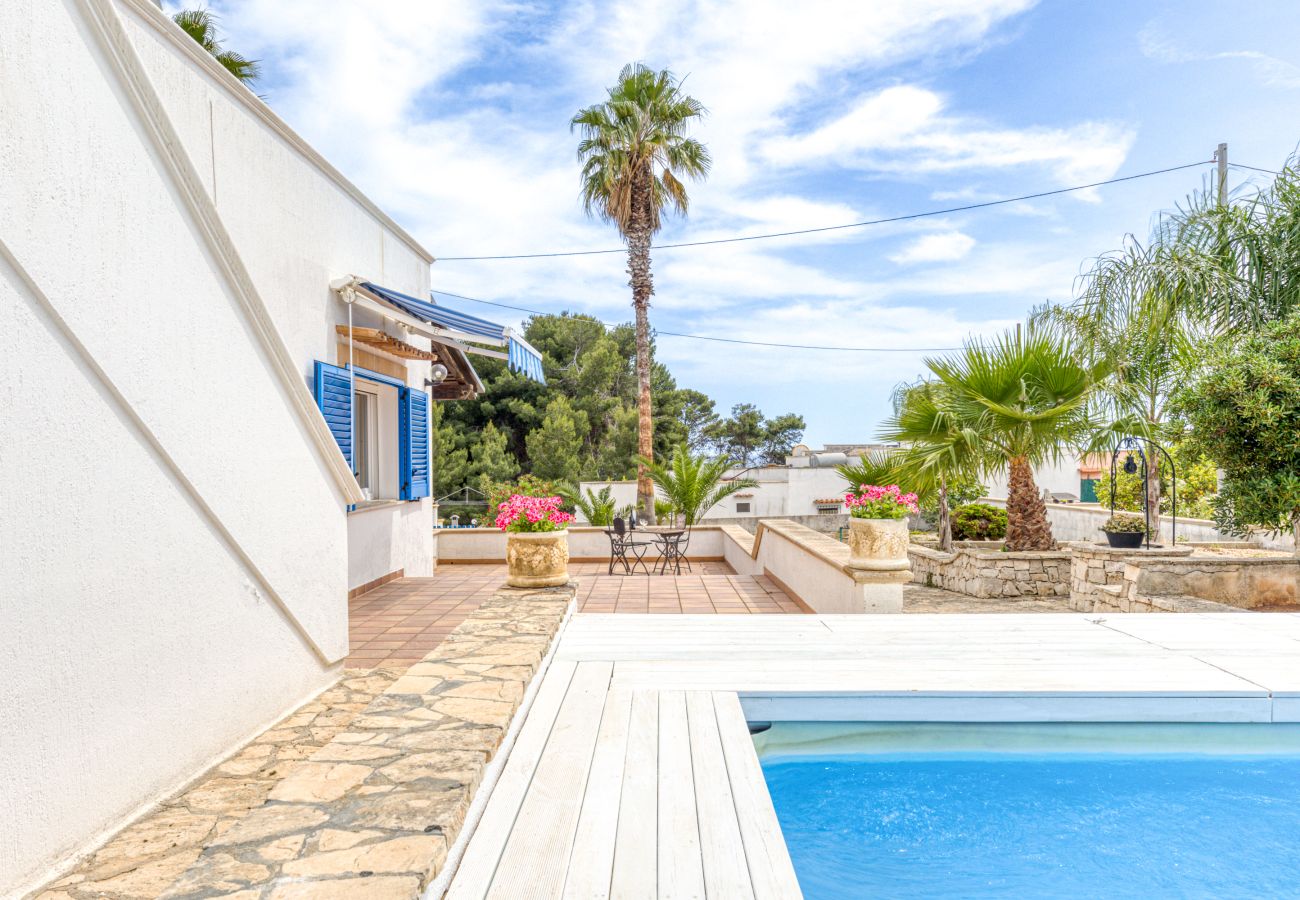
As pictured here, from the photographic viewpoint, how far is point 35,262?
264 cm

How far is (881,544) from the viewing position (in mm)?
6980

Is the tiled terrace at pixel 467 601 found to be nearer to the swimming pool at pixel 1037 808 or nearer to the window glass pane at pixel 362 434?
the window glass pane at pixel 362 434

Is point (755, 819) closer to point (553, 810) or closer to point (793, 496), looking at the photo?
point (553, 810)

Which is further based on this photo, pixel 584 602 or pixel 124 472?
pixel 584 602

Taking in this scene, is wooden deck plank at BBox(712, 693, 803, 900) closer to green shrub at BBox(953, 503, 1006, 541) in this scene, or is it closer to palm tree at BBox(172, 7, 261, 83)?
green shrub at BBox(953, 503, 1006, 541)

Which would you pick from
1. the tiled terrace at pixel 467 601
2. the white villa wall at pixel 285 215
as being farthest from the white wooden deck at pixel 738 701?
the white villa wall at pixel 285 215

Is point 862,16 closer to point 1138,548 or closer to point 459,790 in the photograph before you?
point 1138,548

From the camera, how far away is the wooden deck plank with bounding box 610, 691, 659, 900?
256cm

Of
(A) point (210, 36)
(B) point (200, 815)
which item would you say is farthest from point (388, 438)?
(A) point (210, 36)

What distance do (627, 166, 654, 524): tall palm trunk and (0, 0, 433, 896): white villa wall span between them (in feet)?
42.4

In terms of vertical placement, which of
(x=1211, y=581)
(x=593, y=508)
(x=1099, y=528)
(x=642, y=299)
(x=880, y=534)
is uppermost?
(x=642, y=299)

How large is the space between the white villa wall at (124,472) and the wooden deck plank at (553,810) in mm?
1729

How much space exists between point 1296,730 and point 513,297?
3236cm

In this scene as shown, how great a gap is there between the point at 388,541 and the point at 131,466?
649 centimetres
